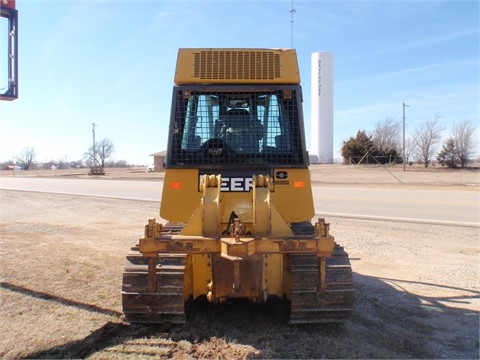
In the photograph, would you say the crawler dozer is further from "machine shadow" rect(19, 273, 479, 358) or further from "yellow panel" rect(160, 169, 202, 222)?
"machine shadow" rect(19, 273, 479, 358)

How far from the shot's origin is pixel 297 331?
477 cm

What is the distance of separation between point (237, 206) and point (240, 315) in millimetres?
1282

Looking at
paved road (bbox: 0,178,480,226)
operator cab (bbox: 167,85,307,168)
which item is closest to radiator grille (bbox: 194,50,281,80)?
operator cab (bbox: 167,85,307,168)

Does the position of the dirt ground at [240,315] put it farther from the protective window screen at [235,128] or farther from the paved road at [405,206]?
the paved road at [405,206]

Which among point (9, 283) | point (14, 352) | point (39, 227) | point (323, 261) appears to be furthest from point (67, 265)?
point (39, 227)

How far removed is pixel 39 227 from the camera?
1327cm

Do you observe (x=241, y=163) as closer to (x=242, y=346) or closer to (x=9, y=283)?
(x=242, y=346)

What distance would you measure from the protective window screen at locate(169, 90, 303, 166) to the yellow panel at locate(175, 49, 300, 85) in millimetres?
141

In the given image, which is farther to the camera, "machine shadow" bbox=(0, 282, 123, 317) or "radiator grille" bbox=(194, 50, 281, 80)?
"machine shadow" bbox=(0, 282, 123, 317)

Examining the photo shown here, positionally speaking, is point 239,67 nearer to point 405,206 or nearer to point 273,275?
point 273,275

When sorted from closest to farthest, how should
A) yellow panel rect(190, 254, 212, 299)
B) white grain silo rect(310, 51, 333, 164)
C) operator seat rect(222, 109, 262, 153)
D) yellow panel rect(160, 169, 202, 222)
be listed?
yellow panel rect(190, 254, 212, 299)
yellow panel rect(160, 169, 202, 222)
operator seat rect(222, 109, 262, 153)
white grain silo rect(310, 51, 333, 164)

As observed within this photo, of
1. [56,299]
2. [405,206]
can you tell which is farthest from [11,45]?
[405,206]

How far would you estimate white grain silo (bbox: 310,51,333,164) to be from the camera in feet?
237

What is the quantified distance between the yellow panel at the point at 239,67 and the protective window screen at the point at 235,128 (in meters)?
0.14
